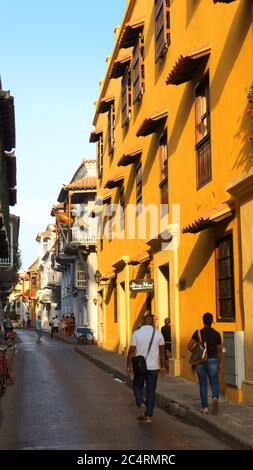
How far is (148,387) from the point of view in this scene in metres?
9.68

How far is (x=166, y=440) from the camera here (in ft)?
27.1

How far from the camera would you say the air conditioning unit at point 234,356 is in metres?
10.2

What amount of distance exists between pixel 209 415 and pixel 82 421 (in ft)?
6.49

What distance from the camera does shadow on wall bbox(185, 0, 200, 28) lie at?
13.6 meters

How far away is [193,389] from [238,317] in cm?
249

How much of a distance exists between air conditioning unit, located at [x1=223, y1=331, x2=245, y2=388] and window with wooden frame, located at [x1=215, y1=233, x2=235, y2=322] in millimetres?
682

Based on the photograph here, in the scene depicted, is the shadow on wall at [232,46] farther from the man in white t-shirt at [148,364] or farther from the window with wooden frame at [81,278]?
the window with wooden frame at [81,278]

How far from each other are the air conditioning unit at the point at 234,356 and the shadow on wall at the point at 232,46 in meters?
4.38

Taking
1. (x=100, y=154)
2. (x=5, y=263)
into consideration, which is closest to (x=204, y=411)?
(x=100, y=154)

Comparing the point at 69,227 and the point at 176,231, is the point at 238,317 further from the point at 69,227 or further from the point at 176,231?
the point at 69,227

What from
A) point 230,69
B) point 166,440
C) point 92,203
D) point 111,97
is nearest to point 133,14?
point 111,97

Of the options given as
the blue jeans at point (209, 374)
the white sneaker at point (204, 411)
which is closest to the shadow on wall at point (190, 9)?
the blue jeans at point (209, 374)

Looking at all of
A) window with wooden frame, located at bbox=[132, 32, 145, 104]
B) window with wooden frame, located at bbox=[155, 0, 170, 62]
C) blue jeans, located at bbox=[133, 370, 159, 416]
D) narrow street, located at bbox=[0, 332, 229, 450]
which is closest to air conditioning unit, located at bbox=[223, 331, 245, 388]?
narrow street, located at bbox=[0, 332, 229, 450]

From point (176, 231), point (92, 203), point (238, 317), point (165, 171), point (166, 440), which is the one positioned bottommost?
point (166, 440)
